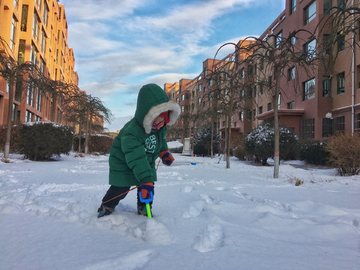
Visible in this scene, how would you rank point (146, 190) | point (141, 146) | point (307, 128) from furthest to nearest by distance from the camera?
1. point (307, 128)
2. point (141, 146)
3. point (146, 190)

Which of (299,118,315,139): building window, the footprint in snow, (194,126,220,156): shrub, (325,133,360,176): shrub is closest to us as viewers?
the footprint in snow

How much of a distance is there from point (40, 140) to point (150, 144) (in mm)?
9815

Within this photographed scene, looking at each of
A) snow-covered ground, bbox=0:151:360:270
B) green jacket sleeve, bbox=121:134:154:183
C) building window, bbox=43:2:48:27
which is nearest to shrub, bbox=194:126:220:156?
snow-covered ground, bbox=0:151:360:270

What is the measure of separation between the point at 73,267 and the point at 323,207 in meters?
3.05

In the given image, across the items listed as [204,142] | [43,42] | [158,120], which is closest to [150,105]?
[158,120]

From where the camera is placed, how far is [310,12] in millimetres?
18547

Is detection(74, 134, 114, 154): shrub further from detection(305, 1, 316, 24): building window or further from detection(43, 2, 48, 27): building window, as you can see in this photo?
detection(305, 1, 316, 24): building window

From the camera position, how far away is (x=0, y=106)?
1789 cm

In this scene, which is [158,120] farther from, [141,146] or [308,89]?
[308,89]

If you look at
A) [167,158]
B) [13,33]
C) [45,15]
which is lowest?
[167,158]

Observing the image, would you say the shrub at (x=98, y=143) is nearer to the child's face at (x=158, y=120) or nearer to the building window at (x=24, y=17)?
the building window at (x=24, y=17)

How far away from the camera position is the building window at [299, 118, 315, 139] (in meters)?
17.5

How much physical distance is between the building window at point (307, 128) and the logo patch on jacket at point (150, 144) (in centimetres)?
1748

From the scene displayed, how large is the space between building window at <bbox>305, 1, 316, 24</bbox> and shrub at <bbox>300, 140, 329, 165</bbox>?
36.6 ft
